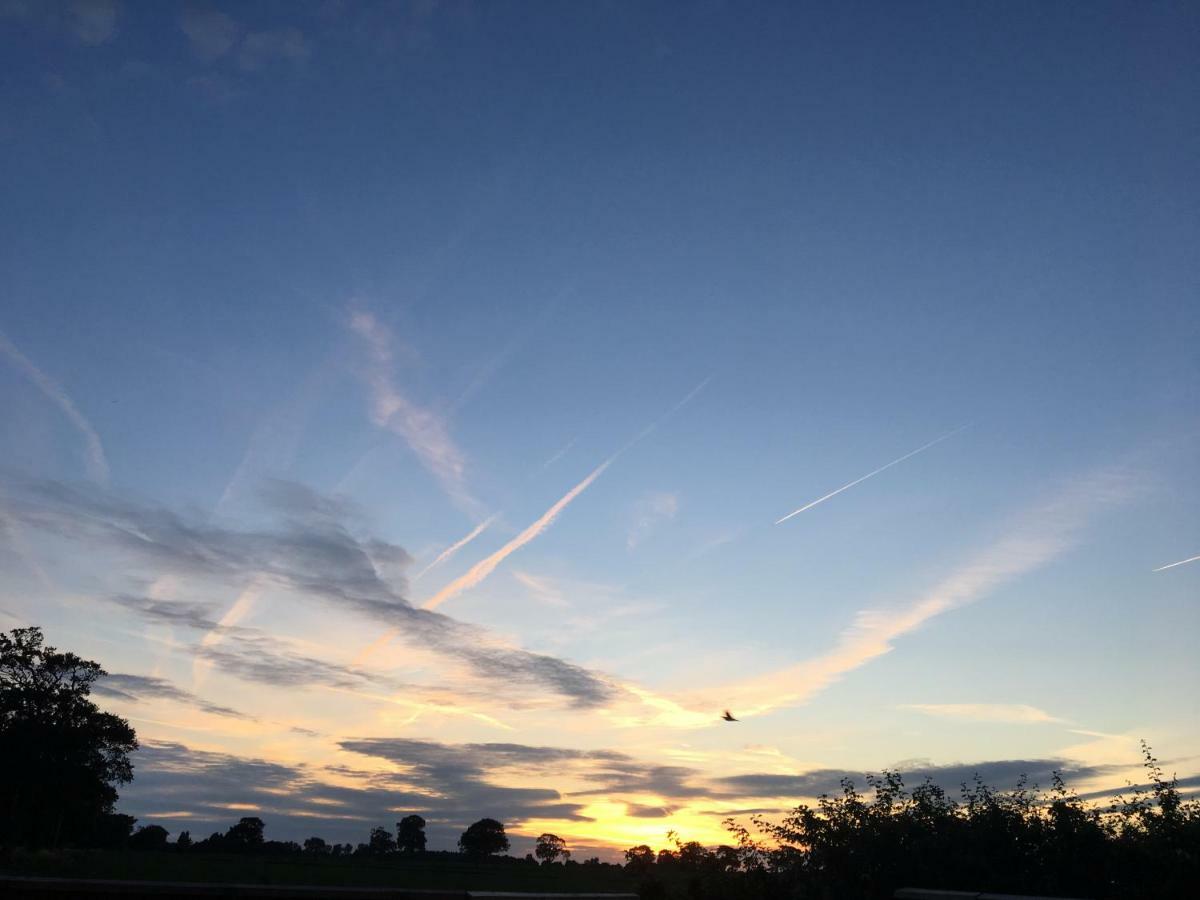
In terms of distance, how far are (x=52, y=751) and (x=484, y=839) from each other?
11757cm

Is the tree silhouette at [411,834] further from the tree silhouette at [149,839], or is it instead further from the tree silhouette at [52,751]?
the tree silhouette at [52,751]

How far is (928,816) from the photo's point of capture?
25.2 meters

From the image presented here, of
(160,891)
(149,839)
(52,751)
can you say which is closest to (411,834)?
(149,839)

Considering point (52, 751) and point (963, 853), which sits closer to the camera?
point (963, 853)

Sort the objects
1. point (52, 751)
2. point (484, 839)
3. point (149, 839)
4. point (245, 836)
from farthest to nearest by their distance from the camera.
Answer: point (484, 839)
point (245, 836)
point (149, 839)
point (52, 751)

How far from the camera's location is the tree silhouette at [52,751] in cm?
5181

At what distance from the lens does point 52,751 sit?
174ft

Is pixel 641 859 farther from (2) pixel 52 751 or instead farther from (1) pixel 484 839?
(1) pixel 484 839

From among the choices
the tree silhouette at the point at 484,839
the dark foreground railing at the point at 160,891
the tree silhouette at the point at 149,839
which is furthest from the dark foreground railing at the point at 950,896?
the tree silhouette at the point at 484,839

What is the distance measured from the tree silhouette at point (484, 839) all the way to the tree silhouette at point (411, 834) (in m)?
16.6

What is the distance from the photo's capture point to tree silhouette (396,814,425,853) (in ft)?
560

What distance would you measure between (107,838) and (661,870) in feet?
296

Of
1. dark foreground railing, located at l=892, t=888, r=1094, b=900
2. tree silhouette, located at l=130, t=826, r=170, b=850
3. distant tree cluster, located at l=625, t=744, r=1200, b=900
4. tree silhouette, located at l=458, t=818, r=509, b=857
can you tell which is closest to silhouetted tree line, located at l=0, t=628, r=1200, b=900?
distant tree cluster, located at l=625, t=744, r=1200, b=900

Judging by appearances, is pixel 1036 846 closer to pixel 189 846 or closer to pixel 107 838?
pixel 107 838
